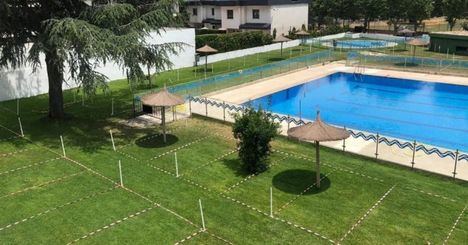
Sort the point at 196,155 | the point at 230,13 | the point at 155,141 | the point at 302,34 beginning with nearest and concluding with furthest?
the point at 196,155 < the point at 155,141 < the point at 302,34 < the point at 230,13

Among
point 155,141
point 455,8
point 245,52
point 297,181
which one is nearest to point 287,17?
point 245,52

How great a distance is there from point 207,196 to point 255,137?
3.18m

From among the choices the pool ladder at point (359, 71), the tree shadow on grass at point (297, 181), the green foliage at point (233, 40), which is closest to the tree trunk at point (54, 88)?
the tree shadow on grass at point (297, 181)

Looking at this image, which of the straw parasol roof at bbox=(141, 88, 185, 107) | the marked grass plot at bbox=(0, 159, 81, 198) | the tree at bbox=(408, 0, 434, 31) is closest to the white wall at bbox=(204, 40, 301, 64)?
the tree at bbox=(408, 0, 434, 31)

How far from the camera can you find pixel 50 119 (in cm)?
2512

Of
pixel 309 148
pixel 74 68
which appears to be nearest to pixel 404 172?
pixel 309 148

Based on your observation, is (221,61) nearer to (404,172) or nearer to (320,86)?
(320,86)

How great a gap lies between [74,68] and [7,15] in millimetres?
3861

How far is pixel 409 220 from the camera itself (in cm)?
1422

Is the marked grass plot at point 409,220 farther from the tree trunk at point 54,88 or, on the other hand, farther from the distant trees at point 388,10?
the distant trees at point 388,10

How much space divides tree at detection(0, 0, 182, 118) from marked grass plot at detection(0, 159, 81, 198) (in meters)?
3.72

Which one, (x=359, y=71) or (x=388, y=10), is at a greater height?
(x=388, y=10)

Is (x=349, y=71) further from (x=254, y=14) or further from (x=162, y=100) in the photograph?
(x=162, y=100)

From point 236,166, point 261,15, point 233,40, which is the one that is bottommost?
point 236,166
